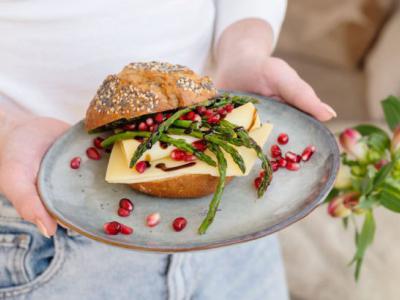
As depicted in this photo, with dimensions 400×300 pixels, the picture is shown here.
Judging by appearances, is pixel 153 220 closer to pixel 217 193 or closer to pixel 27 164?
pixel 217 193

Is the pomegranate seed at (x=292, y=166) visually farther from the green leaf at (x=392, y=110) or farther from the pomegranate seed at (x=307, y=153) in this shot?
the green leaf at (x=392, y=110)

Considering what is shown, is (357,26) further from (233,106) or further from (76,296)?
(76,296)

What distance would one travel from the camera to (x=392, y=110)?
1.36 m

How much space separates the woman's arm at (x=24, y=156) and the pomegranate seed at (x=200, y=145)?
1.01 feet

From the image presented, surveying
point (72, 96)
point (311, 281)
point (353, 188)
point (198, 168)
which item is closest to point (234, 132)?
point (198, 168)

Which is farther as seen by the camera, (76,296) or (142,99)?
(76,296)

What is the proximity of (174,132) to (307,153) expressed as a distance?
276 mm

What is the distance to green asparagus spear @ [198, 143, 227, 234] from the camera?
1.04 m

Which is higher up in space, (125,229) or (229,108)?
(229,108)

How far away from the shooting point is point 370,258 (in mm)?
2170

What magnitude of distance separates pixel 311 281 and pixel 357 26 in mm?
1691

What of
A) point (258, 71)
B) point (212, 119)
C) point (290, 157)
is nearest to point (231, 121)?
point (212, 119)

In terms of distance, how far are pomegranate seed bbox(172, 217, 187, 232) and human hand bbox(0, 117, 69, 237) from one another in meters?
0.22

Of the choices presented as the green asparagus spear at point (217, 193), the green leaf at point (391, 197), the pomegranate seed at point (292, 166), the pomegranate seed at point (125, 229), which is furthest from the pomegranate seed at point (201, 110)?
the green leaf at point (391, 197)
